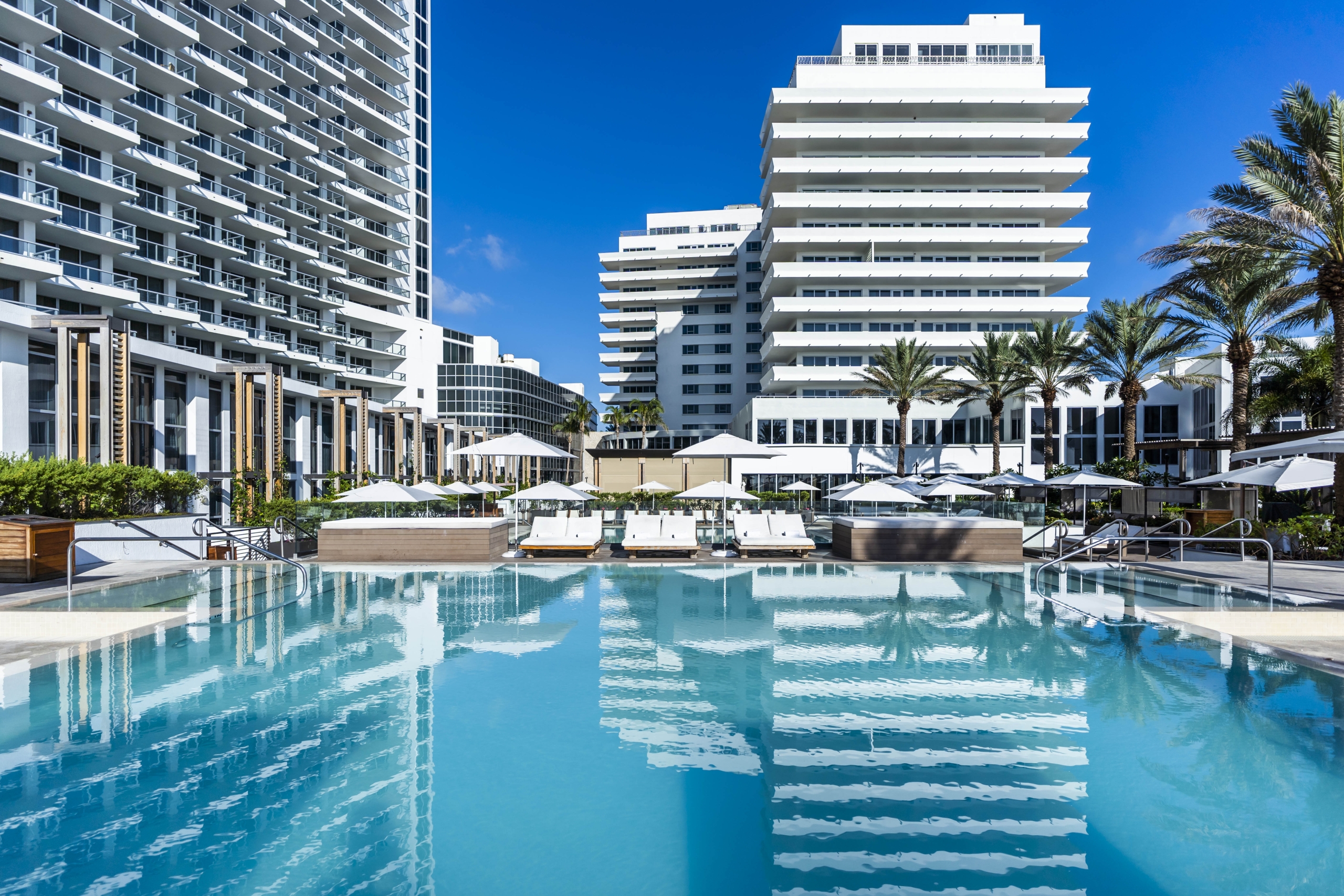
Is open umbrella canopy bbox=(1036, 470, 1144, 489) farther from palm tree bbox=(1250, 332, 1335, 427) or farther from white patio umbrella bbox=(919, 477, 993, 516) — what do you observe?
palm tree bbox=(1250, 332, 1335, 427)

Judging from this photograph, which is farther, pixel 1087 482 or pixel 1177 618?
pixel 1087 482

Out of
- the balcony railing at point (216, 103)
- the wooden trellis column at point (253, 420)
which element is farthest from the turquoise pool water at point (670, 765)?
the balcony railing at point (216, 103)

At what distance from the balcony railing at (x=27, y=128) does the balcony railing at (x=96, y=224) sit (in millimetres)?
2890

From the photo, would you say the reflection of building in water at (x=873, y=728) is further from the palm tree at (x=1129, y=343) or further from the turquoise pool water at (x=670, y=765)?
the palm tree at (x=1129, y=343)

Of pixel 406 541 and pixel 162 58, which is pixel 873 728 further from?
pixel 162 58

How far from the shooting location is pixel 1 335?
1941 cm

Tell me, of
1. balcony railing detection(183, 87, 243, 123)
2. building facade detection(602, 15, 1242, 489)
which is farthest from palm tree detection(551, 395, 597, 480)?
balcony railing detection(183, 87, 243, 123)

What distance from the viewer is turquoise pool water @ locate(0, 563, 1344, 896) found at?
3979mm

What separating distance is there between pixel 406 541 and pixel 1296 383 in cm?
3484

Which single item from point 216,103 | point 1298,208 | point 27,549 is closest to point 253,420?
point 27,549

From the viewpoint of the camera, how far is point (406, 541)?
15727 millimetres

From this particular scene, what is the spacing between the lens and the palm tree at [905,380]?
124 ft

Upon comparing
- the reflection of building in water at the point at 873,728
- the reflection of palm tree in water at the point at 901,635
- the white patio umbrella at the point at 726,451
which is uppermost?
the white patio umbrella at the point at 726,451

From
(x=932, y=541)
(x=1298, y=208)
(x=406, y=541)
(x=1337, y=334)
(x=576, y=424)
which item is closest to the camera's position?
(x=406, y=541)
